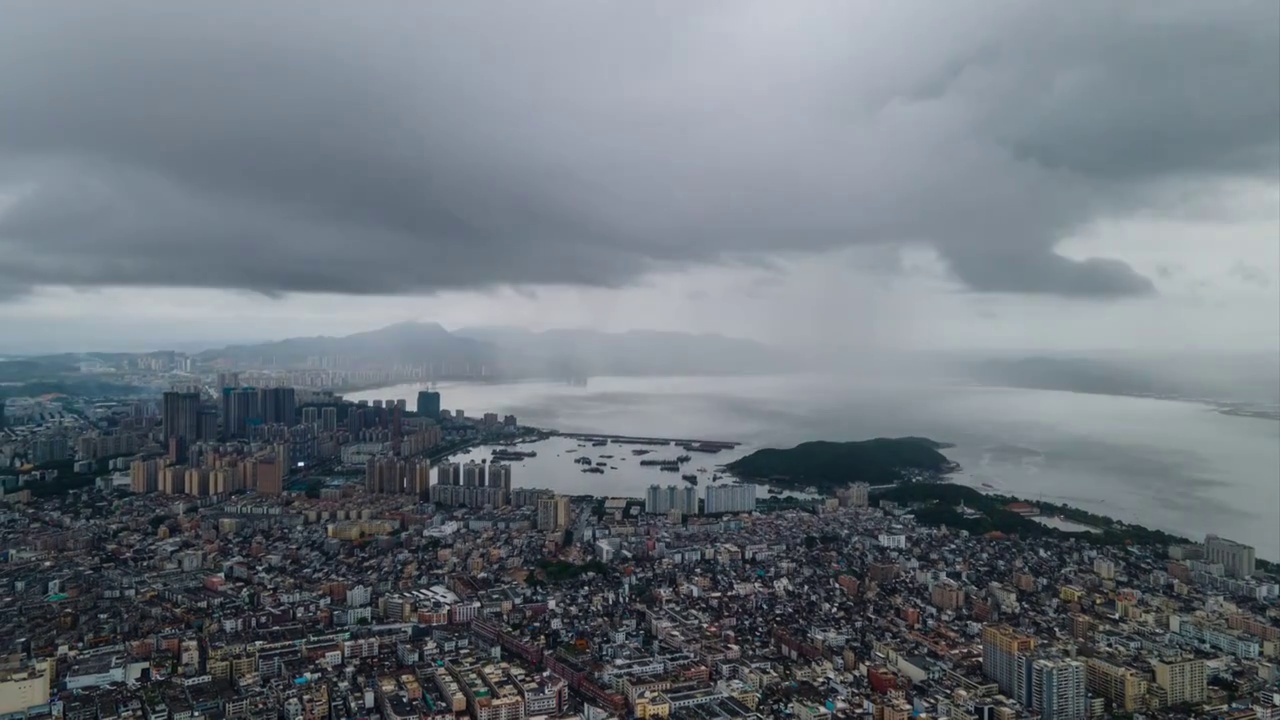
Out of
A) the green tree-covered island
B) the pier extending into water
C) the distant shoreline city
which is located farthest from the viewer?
the pier extending into water

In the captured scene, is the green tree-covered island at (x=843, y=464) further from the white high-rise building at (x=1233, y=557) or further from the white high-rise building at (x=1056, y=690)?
the white high-rise building at (x=1056, y=690)

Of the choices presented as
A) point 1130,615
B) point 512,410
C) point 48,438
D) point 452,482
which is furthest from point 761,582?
point 512,410

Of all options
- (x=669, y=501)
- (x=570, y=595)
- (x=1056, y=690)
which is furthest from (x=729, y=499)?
(x=1056, y=690)

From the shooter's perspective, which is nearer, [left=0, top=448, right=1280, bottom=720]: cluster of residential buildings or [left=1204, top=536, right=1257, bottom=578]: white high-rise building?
[left=0, top=448, right=1280, bottom=720]: cluster of residential buildings

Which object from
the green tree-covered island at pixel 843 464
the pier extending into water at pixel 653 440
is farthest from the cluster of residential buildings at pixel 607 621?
the pier extending into water at pixel 653 440

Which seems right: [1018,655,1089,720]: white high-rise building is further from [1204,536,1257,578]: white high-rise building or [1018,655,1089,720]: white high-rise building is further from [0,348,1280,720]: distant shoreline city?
[1204,536,1257,578]: white high-rise building

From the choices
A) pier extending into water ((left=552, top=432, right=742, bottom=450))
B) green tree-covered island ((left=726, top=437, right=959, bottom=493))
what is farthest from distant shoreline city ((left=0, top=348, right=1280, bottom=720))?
pier extending into water ((left=552, top=432, right=742, bottom=450))

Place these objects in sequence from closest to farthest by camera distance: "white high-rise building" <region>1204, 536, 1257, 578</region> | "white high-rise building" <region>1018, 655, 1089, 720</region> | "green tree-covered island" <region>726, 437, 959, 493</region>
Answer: "white high-rise building" <region>1018, 655, 1089, 720</region>
"white high-rise building" <region>1204, 536, 1257, 578</region>
"green tree-covered island" <region>726, 437, 959, 493</region>

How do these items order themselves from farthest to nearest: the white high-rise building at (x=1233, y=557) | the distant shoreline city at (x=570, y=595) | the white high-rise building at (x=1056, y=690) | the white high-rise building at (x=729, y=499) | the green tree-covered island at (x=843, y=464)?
1. the green tree-covered island at (x=843, y=464)
2. the white high-rise building at (x=729, y=499)
3. the white high-rise building at (x=1233, y=557)
4. the distant shoreline city at (x=570, y=595)
5. the white high-rise building at (x=1056, y=690)

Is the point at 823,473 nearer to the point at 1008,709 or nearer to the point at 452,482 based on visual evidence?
the point at 452,482

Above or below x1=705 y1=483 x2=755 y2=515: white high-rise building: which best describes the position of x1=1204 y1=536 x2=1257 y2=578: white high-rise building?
above

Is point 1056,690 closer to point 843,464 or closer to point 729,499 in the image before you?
point 729,499
